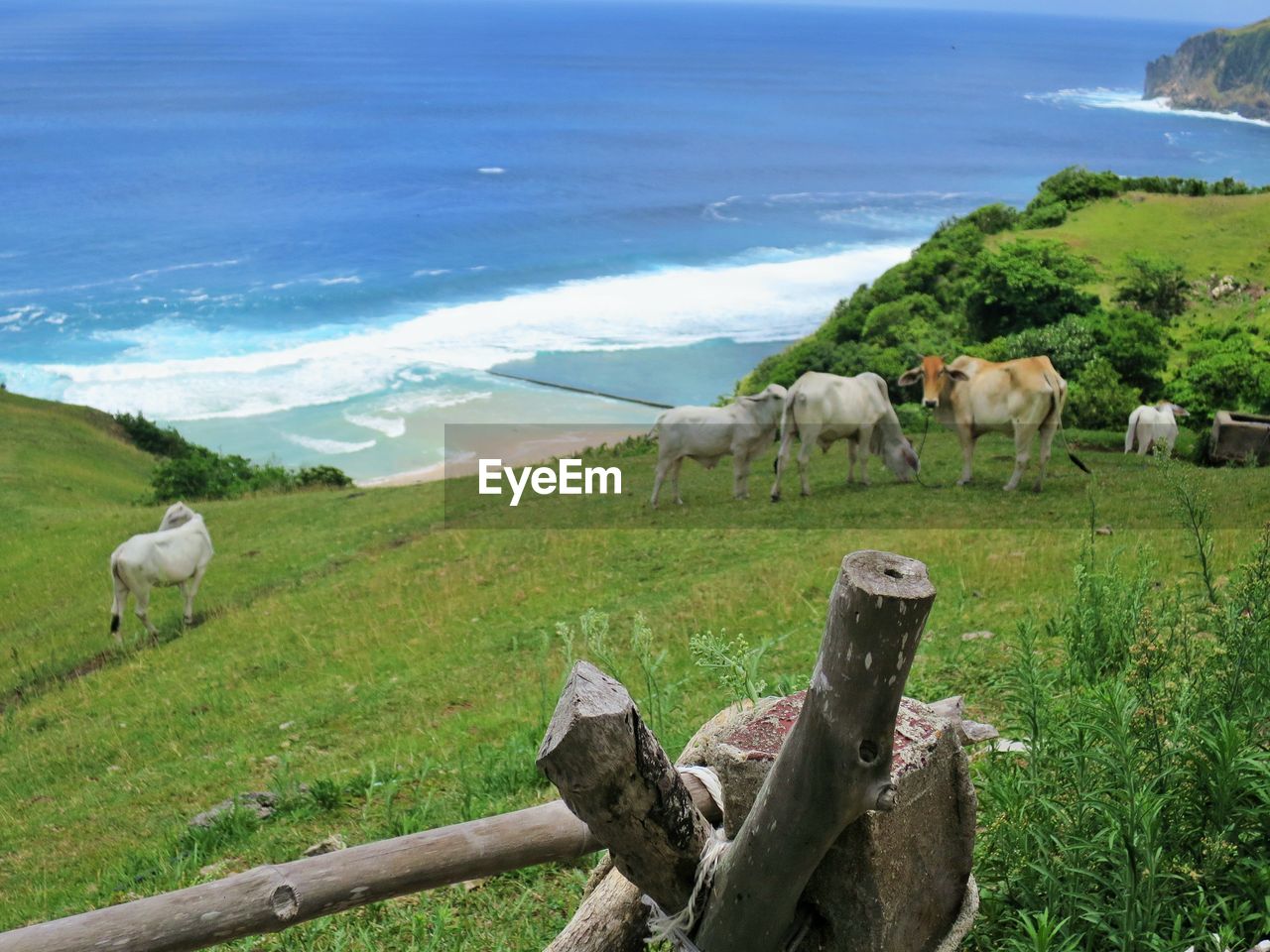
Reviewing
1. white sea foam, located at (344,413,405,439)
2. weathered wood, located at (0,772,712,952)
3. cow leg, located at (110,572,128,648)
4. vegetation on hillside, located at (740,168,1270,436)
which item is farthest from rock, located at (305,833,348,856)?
white sea foam, located at (344,413,405,439)

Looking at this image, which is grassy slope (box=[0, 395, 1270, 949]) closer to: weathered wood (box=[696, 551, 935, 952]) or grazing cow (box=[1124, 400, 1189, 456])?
grazing cow (box=[1124, 400, 1189, 456])

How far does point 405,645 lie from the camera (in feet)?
45.5

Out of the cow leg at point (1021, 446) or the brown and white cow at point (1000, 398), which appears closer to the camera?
the brown and white cow at point (1000, 398)

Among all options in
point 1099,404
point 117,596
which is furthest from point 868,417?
point 1099,404

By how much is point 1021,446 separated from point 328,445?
127ft

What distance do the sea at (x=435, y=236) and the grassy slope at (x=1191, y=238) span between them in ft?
62.8

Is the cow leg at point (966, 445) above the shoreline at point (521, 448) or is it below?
above

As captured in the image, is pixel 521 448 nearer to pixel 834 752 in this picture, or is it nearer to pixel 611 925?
pixel 611 925

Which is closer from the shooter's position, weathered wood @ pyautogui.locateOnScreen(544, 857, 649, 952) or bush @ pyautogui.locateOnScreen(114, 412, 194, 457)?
weathered wood @ pyautogui.locateOnScreen(544, 857, 649, 952)

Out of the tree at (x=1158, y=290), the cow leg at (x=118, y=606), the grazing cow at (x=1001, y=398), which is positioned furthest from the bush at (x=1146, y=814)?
the tree at (x=1158, y=290)

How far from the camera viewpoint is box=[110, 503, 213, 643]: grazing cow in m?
16.2

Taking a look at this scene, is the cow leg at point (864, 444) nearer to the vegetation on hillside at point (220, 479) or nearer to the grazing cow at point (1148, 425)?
the grazing cow at point (1148, 425)

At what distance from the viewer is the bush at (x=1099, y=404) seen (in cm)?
2828

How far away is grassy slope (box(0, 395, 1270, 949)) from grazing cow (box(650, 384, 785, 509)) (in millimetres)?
974
